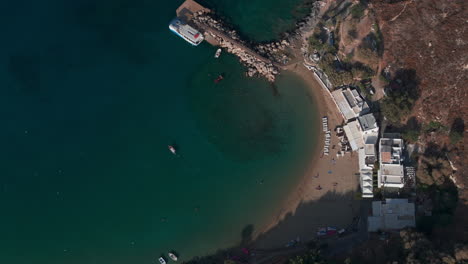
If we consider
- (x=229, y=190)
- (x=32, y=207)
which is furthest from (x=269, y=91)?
(x=32, y=207)

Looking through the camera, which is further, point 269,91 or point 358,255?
point 269,91

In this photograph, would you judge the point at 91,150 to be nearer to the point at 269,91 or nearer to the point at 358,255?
the point at 269,91

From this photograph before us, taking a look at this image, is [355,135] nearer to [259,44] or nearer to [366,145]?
[366,145]

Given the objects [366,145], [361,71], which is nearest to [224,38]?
[361,71]

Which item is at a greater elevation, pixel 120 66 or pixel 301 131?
pixel 120 66

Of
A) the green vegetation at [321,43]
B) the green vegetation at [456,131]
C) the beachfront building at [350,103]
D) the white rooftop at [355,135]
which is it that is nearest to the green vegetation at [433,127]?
the green vegetation at [456,131]

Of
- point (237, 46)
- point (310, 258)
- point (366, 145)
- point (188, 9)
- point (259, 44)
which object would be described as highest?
point (188, 9)
